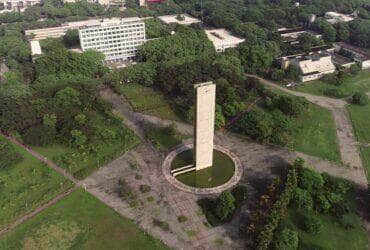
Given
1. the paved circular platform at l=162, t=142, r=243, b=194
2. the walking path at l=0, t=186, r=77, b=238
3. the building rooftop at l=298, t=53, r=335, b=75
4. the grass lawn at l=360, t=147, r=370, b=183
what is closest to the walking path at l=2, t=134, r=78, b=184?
the walking path at l=0, t=186, r=77, b=238

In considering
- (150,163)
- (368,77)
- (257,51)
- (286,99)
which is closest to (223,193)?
(150,163)

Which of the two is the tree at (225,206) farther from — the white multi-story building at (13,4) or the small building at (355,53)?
the white multi-story building at (13,4)

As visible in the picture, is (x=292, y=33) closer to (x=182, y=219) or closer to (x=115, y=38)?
(x=115, y=38)

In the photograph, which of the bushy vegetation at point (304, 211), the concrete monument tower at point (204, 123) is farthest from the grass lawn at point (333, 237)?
the concrete monument tower at point (204, 123)

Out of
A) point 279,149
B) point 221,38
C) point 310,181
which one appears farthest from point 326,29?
point 310,181

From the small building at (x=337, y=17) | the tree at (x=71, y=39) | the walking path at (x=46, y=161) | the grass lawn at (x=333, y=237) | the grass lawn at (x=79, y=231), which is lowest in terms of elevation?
the grass lawn at (x=333, y=237)

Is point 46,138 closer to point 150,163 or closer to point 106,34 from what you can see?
point 150,163
